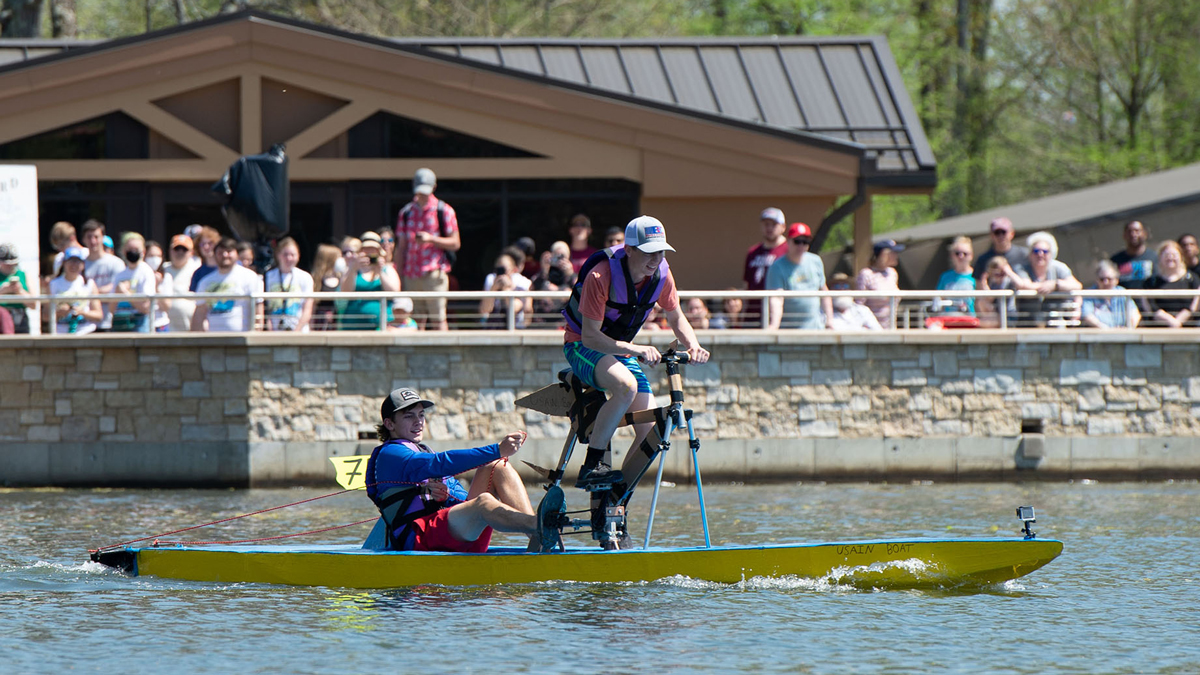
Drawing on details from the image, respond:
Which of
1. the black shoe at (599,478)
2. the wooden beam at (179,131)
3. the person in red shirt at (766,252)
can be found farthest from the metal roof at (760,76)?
the black shoe at (599,478)

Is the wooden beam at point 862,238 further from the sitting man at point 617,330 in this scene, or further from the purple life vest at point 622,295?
the purple life vest at point 622,295

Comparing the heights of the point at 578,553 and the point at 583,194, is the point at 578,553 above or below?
below

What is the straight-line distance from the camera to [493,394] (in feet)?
54.4

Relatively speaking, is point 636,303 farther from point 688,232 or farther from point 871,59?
point 871,59

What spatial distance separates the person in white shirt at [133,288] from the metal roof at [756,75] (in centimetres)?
518

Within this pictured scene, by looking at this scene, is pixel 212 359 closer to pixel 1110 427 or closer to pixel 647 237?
pixel 647 237

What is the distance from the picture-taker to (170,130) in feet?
62.4

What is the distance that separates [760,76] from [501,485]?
477 inches

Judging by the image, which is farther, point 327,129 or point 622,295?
point 327,129

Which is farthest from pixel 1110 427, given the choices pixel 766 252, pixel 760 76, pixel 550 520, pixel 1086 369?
pixel 550 520

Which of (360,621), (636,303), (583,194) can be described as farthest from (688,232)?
(360,621)

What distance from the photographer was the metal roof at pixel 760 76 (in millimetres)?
20250

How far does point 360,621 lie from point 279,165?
823 centimetres

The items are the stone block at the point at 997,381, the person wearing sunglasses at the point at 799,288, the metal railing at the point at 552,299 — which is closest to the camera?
the metal railing at the point at 552,299
